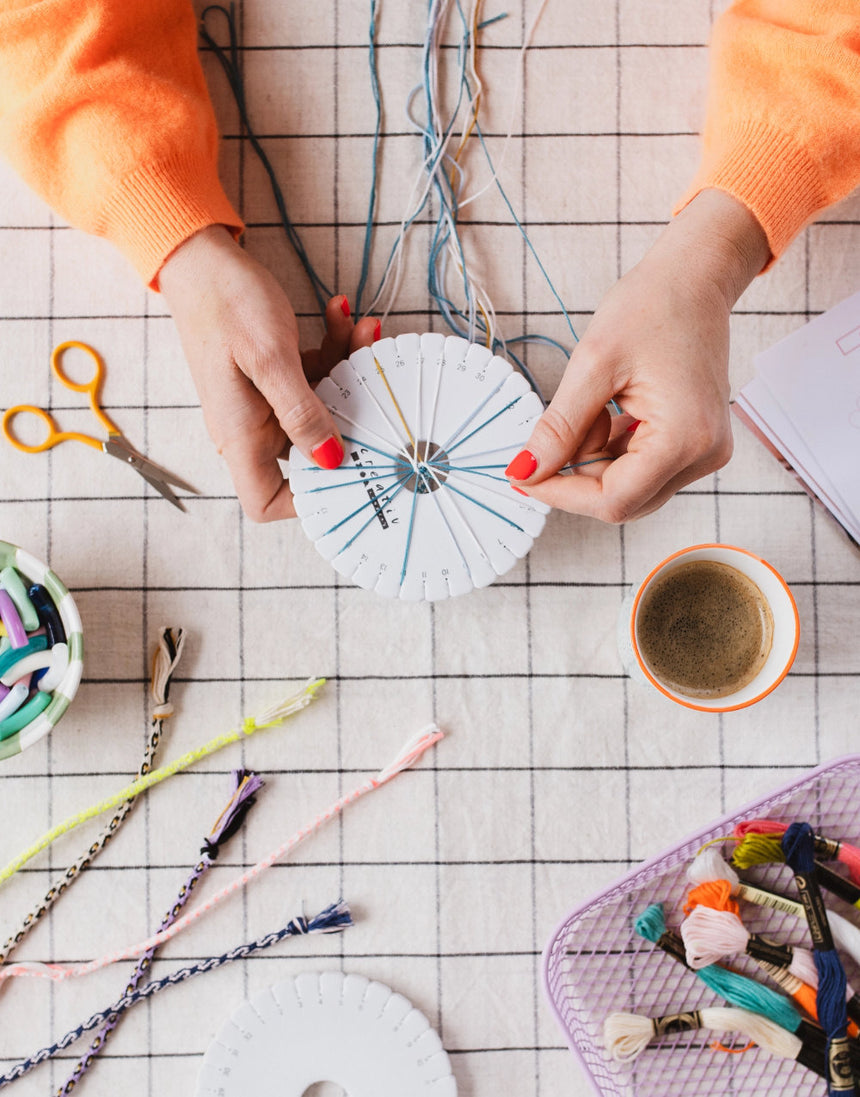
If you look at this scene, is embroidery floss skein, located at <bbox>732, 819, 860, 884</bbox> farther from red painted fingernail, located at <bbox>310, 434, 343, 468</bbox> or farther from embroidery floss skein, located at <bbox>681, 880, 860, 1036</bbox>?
red painted fingernail, located at <bbox>310, 434, 343, 468</bbox>

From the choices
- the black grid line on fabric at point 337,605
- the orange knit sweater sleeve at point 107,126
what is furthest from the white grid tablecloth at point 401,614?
the orange knit sweater sleeve at point 107,126

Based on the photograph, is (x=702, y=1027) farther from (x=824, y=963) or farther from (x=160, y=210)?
(x=160, y=210)

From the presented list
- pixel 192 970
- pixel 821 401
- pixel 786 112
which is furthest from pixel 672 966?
pixel 786 112

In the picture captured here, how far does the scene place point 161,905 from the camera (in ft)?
2.74

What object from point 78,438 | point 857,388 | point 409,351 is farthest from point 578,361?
point 78,438

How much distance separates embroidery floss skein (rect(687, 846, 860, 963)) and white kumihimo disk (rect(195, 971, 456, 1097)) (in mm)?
308

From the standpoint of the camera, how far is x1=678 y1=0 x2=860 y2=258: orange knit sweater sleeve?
0.68 metres

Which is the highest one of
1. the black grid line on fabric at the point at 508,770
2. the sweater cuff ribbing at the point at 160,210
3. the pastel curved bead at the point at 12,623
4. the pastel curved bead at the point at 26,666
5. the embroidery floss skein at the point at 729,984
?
the sweater cuff ribbing at the point at 160,210

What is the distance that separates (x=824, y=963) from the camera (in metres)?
0.78

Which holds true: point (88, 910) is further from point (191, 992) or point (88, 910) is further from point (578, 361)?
point (578, 361)

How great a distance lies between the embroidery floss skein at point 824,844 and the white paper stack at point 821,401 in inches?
Answer: 11.9

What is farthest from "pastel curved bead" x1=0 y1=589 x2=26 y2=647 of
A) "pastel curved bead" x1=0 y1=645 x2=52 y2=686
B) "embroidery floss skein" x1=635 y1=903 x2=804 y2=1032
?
"embroidery floss skein" x1=635 y1=903 x2=804 y2=1032

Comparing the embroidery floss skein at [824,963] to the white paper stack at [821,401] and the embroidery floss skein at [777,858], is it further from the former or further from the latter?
the white paper stack at [821,401]

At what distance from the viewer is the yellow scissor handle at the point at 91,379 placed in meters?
0.84
